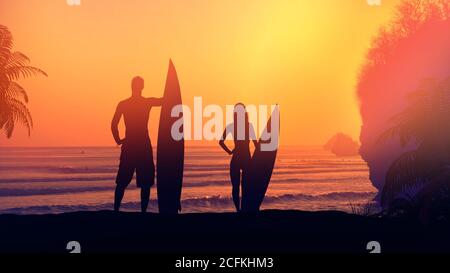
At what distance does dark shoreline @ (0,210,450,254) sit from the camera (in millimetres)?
11211

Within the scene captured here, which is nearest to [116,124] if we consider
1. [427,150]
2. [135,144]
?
[135,144]

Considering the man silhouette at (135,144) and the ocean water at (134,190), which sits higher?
the man silhouette at (135,144)

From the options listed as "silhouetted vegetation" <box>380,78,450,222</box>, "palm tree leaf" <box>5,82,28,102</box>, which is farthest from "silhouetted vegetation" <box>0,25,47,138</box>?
"silhouetted vegetation" <box>380,78,450,222</box>

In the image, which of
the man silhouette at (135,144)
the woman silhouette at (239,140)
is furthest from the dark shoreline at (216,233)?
the woman silhouette at (239,140)

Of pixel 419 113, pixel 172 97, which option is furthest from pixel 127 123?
pixel 419 113

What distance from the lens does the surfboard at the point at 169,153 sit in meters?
13.5

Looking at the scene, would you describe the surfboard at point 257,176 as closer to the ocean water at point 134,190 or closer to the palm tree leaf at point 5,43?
the palm tree leaf at point 5,43

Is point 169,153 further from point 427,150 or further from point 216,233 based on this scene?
point 427,150

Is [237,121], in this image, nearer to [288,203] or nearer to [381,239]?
[381,239]

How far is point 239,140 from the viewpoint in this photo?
47.7 ft

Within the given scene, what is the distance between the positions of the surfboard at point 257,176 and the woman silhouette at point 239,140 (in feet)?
0.48

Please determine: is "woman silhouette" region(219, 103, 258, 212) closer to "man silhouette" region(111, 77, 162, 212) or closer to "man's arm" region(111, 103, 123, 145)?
"man silhouette" region(111, 77, 162, 212)
